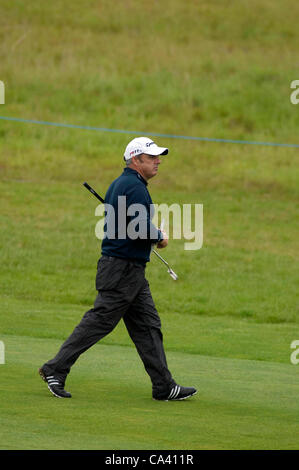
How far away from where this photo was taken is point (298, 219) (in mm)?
26719

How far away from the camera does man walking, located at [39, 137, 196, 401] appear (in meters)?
8.53

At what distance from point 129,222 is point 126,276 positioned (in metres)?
0.49

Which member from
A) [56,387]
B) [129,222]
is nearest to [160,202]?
[129,222]

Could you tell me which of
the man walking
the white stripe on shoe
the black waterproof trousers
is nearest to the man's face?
the man walking

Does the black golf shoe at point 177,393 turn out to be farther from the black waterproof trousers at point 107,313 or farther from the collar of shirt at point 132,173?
the collar of shirt at point 132,173

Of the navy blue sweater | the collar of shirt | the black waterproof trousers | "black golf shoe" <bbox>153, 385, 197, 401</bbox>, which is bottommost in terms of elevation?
"black golf shoe" <bbox>153, 385, 197, 401</bbox>

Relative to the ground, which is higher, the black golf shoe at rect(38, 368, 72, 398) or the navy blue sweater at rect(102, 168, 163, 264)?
the navy blue sweater at rect(102, 168, 163, 264)

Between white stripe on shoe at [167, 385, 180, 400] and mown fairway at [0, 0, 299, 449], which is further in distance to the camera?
white stripe on shoe at [167, 385, 180, 400]

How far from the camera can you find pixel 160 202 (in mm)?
26422

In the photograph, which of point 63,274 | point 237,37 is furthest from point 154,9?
point 63,274

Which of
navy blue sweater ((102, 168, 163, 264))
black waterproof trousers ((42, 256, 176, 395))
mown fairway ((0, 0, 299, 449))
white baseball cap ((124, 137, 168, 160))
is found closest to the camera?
mown fairway ((0, 0, 299, 449))

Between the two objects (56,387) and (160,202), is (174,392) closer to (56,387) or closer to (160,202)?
(56,387)

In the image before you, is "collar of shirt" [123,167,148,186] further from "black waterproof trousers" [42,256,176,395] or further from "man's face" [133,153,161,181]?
"black waterproof trousers" [42,256,176,395]
